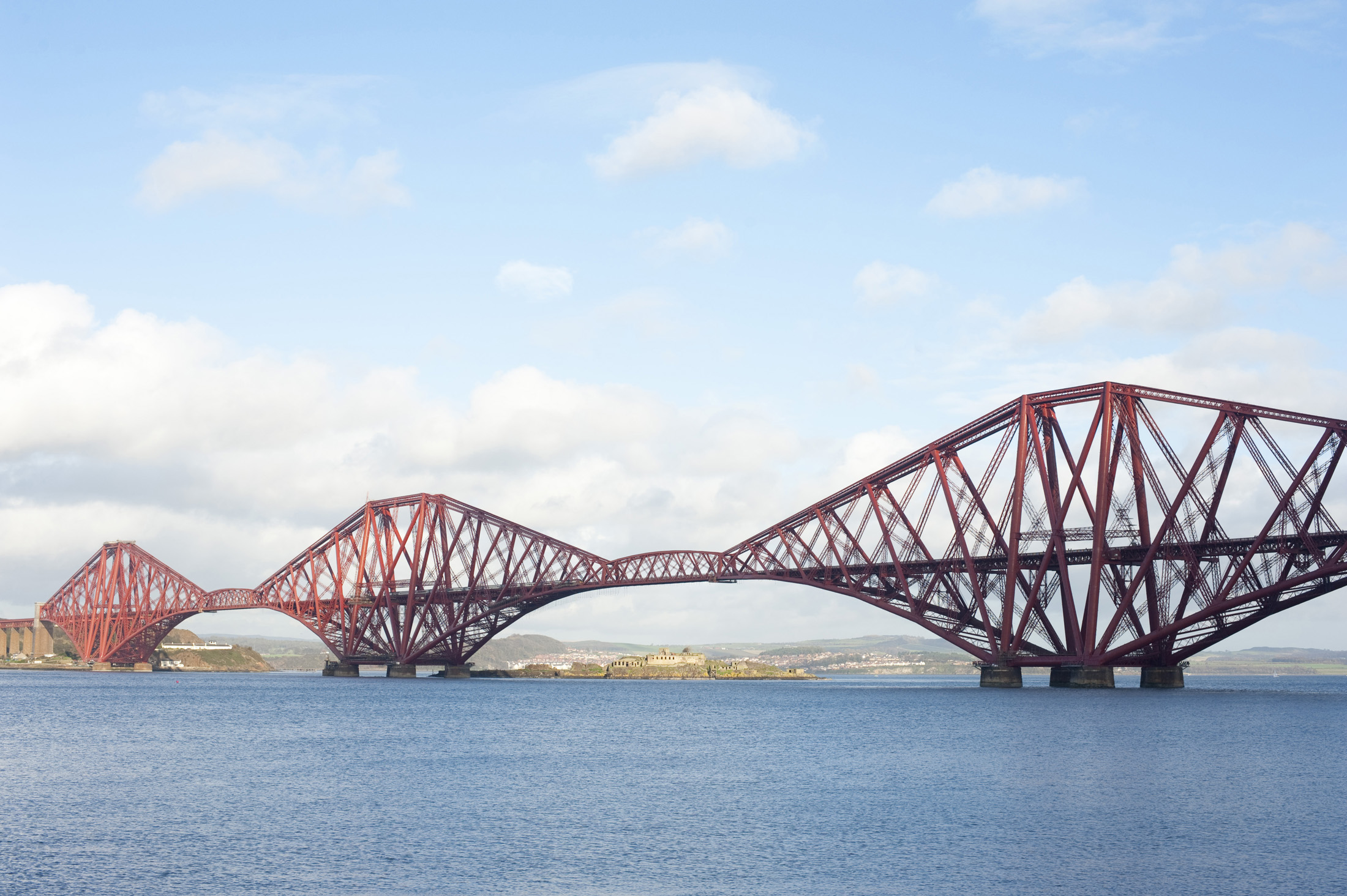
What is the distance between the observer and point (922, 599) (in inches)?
3834

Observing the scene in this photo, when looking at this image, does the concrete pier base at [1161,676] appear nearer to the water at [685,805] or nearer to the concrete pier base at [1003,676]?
the concrete pier base at [1003,676]

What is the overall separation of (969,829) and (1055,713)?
1493 inches

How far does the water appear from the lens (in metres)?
27.9

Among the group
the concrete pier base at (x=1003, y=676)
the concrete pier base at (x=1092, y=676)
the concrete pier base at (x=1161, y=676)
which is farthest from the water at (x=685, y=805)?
the concrete pier base at (x=1003, y=676)

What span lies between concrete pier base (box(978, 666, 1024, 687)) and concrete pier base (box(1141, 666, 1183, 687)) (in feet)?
29.9

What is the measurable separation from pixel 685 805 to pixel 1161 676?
66.8 meters

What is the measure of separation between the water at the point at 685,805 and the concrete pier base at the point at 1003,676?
20363mm

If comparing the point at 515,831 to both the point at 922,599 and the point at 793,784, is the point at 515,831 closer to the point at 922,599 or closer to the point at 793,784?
the point at 793,784

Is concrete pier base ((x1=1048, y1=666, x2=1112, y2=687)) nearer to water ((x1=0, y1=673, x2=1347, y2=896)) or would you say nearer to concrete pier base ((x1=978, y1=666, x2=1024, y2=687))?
concrete pier base ((x1=978, y1=666, x2=1024, y2=687))

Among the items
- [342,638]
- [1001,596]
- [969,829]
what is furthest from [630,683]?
[969,829]

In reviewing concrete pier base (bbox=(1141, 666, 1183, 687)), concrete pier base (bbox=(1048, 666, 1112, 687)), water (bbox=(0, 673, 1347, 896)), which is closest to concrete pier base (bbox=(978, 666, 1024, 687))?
concrete pier base (bbox=(1048, 666, 1112, 687))

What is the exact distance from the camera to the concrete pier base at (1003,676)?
315 feet

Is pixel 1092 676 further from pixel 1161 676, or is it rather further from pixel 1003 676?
pixel 1003 676

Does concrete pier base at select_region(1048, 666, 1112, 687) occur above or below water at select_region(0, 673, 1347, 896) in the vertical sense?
above
